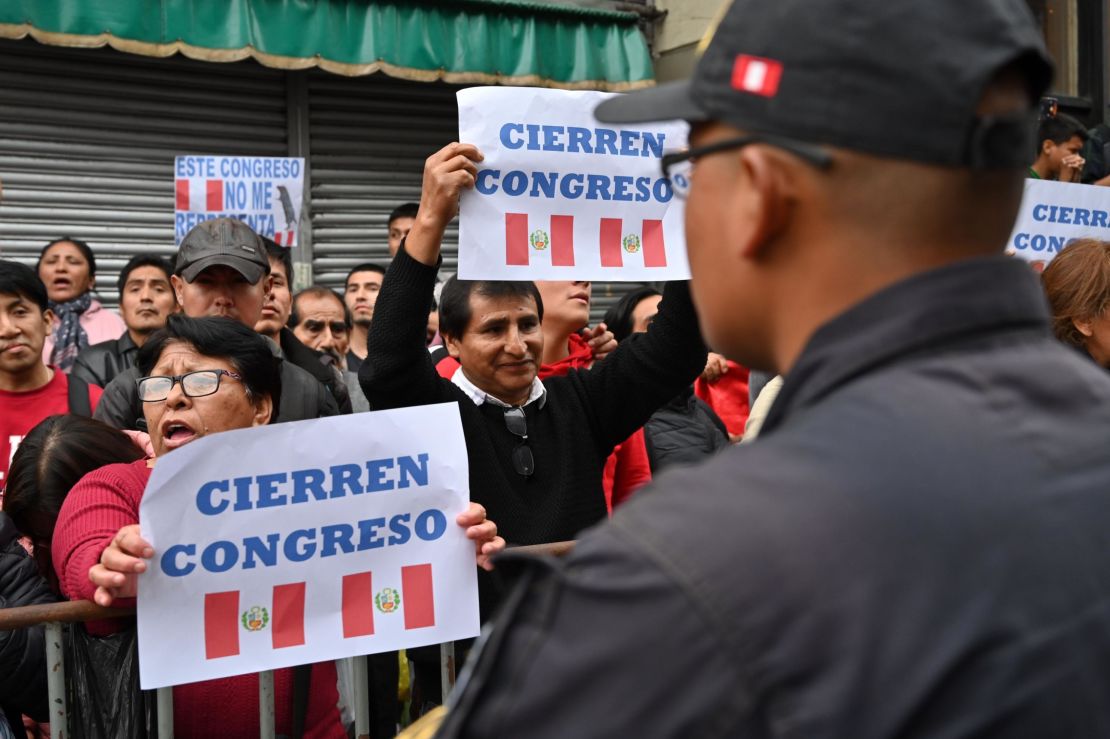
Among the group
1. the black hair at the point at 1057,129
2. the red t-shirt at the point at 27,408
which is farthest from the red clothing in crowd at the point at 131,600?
the black hair at the point at 1057,129

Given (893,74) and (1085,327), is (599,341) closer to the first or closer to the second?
(1085,327)

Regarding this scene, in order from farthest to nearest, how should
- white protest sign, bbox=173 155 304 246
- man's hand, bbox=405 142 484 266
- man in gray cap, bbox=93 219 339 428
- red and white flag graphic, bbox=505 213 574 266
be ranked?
white protest sign, bbox=173 155 304 246 < man in gray cap, bbox=93 219 339 428 < red and white flag graphic, bbox=505 213 574 266 < man's hand, bbox=405 142 484 266

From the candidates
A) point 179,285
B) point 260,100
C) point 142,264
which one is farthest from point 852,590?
point 260,100

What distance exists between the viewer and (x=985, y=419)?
103cm

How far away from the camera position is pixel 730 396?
6418mm

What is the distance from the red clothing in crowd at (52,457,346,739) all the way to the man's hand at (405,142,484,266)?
3.19ft

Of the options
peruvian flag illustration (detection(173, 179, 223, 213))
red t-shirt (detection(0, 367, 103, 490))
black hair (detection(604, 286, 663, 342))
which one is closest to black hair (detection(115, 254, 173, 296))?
peruvian flag illustration (detection(173, 179, 223, 213))

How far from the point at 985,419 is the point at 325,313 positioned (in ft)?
19.1

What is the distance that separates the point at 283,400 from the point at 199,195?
3.15 metres

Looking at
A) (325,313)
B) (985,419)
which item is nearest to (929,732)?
(985,419)

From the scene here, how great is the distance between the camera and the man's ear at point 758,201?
1.14 m

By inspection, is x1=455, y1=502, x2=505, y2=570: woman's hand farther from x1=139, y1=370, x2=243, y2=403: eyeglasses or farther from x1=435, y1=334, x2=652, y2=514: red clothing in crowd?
x1=435, y1=334, x2=652, y2=514: red clothing in crowd

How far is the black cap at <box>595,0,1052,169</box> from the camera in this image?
42.5 inches

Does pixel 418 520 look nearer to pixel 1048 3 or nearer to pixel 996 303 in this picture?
pixel 996 303
